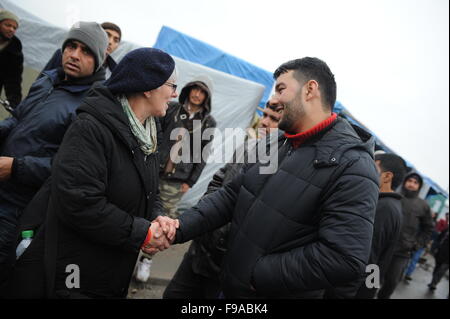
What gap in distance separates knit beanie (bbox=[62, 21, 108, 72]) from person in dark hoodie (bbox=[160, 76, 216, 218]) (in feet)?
4.71

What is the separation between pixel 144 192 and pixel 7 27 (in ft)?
12.5

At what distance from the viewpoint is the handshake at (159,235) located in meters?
1.65

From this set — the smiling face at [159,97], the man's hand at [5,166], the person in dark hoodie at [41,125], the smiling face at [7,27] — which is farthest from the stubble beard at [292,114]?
the smiling face at [7,27]

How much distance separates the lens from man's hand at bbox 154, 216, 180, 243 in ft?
5.80

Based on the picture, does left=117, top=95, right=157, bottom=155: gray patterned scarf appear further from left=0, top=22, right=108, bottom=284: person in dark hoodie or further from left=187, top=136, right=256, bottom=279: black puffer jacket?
left=187, top=136, right=256, bottom=279: black puffer jacket

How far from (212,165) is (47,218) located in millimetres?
4410

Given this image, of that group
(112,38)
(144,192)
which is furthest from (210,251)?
(112,38)

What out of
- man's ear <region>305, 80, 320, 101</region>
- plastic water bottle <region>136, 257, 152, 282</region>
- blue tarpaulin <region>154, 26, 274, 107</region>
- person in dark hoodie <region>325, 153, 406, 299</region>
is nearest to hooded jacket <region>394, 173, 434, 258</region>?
person in dark hoodie <region>325, 153, 406, 299</region>

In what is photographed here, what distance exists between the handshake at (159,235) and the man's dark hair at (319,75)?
4.14ft

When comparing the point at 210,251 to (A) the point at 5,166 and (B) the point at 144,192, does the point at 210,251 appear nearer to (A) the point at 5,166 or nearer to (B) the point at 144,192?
(B) the point at 144,192

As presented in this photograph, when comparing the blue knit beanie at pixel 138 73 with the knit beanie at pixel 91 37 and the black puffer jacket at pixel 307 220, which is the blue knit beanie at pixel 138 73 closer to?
the knit beanie at pixel 91 37

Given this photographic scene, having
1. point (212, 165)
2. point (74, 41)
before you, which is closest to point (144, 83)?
point (74, 41)

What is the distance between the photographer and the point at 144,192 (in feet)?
5.32
